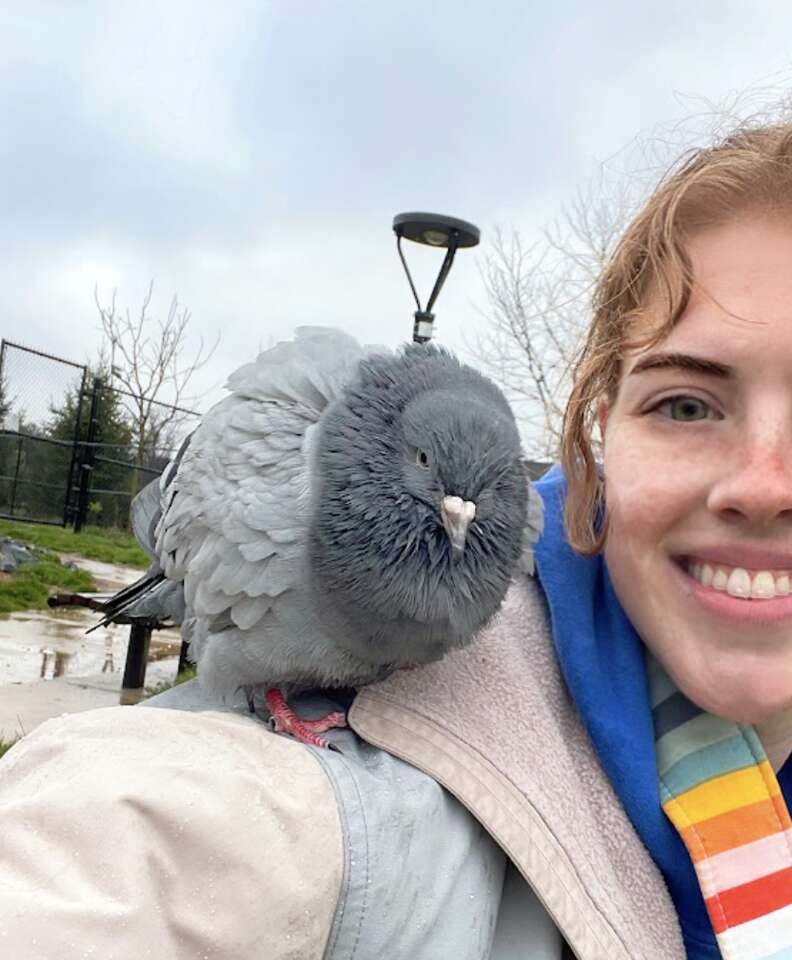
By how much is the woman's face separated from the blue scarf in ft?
0.23

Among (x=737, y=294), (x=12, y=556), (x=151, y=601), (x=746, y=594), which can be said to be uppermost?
(x=737, y=294)

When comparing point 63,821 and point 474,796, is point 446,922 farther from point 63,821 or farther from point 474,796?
point 63,821

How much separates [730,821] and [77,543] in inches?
567

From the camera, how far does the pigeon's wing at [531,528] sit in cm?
182

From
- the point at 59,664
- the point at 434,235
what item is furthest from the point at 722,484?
the point at 59,664

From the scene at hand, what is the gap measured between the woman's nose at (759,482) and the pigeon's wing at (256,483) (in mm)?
859

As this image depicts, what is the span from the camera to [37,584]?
9891mm

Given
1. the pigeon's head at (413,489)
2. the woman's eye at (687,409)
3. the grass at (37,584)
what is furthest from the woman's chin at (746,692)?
A: the grass at (37,584)

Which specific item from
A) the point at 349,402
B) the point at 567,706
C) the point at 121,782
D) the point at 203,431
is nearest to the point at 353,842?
the point at 121,782

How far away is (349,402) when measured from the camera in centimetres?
200

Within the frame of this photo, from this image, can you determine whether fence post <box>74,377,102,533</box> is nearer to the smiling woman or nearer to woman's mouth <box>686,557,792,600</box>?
the smiling woman

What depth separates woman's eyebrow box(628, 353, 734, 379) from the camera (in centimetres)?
143

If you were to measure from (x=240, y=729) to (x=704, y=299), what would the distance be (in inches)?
37.4

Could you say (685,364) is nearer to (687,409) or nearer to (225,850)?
(687,409)
